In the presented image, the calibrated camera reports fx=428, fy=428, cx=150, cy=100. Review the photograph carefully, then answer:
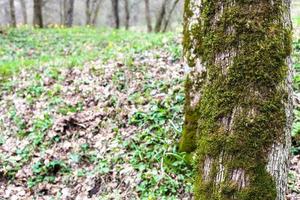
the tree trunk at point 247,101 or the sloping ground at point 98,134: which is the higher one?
the tree trunk at point 247,101

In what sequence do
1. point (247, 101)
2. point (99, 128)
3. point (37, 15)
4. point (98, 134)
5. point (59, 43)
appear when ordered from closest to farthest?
point (247, 101) < point (98, 134) < point (99, 128) < point (59, 43) < point (37, 15)

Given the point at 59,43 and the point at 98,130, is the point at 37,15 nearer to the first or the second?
the point at 59,43

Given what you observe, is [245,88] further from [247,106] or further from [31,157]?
[31,157]

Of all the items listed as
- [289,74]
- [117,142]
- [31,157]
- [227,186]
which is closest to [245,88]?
[289,74]

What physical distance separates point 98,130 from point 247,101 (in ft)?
13.0

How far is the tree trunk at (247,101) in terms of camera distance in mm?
2658

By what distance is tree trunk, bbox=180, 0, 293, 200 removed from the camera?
2658 millimetres

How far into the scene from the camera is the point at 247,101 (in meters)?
2.67

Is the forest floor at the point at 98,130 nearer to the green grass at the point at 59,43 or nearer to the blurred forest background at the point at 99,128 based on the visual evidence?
the blurred forest background at the point at 99,128

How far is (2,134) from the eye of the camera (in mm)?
6906

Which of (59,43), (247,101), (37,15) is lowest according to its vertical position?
(247,101)

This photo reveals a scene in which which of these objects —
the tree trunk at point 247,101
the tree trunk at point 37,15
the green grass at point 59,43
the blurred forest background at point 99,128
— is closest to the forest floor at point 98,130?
the blurred forest background at point 99,128

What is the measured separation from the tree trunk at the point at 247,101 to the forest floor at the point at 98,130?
193cm

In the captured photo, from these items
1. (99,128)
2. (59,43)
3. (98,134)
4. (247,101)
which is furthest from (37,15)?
(247,101)
